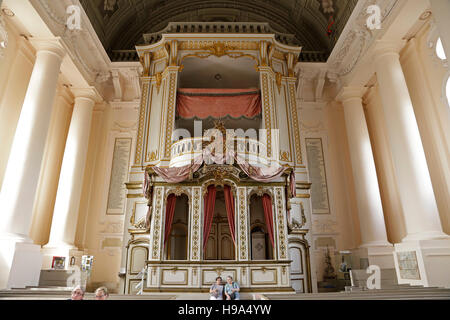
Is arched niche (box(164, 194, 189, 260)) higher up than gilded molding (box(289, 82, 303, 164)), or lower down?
lower down

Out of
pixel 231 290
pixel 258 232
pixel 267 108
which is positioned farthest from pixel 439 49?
pixel 231 290

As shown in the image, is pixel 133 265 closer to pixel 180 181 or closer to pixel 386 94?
pixel 180 181

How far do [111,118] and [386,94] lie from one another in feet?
30.7

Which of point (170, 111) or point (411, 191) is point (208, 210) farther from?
point (411, 191)

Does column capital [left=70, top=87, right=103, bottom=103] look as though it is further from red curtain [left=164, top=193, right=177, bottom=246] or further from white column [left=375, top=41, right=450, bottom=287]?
white column [left=375, top=41, right=450, bottom=287]

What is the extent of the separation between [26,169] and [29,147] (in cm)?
55

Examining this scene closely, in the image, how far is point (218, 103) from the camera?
10469mm

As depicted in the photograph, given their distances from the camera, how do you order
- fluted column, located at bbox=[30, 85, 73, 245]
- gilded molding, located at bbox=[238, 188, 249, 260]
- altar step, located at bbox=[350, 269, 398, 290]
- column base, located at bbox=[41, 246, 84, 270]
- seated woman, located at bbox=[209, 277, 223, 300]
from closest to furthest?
seated woman, located at bbox=[209, 277, 223, 300]
gilded molding, located at bbox=[238, 188, 249, 260]
altar step, located at bbox=[350, 269, 398, 290]
column base, located at bbox=[41, 246, 84, 270]
fluted column, located at bbox=[30, 85, 73, 245]

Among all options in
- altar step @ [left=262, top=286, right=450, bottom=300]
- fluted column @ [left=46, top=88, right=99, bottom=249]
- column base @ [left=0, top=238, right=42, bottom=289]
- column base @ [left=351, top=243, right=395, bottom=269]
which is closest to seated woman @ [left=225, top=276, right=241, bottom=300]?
altar step @ [left=262, top=286, right=450, bottom=300]

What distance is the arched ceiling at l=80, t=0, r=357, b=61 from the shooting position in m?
11.1

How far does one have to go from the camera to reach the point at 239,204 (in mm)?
8008

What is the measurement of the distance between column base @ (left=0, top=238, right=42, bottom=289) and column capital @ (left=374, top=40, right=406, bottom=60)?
33.3 ft
